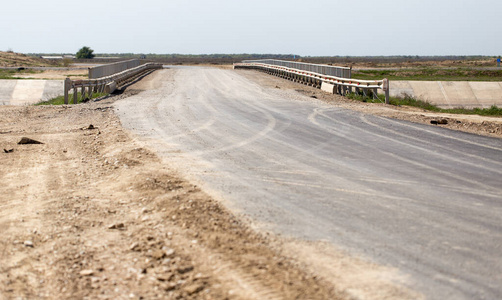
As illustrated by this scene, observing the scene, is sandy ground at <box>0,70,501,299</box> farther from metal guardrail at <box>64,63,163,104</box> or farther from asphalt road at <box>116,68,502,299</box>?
metal guardrail at <box>64,63,163,104</box>

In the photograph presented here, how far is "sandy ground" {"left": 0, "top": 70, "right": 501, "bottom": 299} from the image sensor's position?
5527 millimetres

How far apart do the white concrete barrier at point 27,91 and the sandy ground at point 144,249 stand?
82.3ft

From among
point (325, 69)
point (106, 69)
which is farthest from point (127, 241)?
point (325, 69)

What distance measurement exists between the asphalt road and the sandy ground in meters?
0.48

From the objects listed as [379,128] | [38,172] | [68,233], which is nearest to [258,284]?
[68,233]

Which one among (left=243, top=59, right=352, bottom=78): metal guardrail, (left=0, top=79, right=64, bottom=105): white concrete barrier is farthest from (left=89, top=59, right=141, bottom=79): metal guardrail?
(left=243, top=59, right=352, bottom=78): metal guardrail

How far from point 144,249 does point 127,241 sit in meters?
0.41

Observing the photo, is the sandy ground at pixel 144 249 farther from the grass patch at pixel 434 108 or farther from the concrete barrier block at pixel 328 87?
the concrete barrier block at pixel 328 87

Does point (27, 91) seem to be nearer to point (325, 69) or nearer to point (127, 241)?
point (325, 69)

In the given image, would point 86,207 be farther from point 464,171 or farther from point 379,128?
point 379,128

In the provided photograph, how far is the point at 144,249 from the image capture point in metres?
6.67

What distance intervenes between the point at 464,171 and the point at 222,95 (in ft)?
61.8

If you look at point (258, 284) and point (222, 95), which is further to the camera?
point (222, 95)

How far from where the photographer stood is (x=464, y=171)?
1070 cm
